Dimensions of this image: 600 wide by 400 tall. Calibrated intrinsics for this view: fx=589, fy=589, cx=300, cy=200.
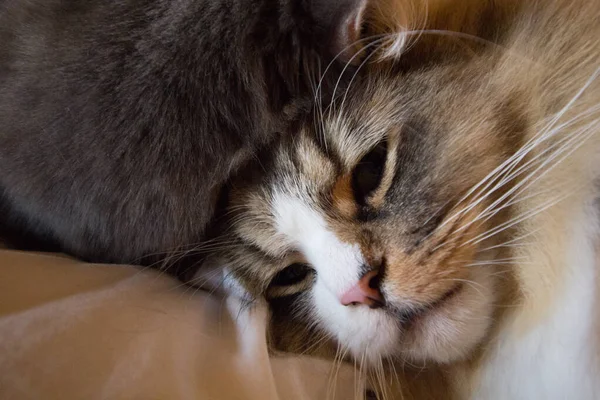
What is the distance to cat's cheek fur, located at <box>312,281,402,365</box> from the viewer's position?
859 millimetres

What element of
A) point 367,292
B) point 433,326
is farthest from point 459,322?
point 367,292

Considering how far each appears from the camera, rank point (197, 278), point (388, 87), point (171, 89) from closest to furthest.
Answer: point (171, 89), point (388, 87), point (197, 278)

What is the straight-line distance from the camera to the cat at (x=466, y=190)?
80 cm

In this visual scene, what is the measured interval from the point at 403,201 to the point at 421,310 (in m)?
0.16

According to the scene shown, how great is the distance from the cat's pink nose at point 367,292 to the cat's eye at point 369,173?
0.11 meters

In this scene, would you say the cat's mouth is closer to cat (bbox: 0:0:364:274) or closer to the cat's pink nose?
the cat's pink nose

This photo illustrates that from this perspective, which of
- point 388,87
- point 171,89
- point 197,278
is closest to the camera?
point 171,89

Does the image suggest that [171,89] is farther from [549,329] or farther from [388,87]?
[549,329]

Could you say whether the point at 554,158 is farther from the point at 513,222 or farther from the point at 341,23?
the point at 341,23

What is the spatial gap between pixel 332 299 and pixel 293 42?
1.28 ft

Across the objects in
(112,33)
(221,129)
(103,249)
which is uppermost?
(112,33)

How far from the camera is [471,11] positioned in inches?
33.9

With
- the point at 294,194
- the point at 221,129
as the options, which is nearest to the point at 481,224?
the point at 294,194

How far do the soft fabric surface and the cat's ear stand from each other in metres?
0.43
